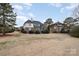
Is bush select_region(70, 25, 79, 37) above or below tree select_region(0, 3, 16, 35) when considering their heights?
below

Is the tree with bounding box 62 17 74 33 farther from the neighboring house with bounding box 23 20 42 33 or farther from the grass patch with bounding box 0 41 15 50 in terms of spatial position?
the grass patch with bounding box 0 41 15 50

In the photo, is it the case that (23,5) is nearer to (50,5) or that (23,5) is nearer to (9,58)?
(50,5)

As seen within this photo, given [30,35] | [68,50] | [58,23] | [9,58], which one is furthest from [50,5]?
[9,58]

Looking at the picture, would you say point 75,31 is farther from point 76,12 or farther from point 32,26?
point 32,26

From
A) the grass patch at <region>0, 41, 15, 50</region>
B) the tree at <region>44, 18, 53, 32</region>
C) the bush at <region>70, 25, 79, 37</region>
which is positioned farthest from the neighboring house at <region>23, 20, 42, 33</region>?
Answer: the bush at <region>70, 25, 79, 37</region>

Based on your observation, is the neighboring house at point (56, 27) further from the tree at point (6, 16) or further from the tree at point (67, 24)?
the tree at point (6, 16)

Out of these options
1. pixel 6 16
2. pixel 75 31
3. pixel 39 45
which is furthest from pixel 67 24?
pixel 6 16

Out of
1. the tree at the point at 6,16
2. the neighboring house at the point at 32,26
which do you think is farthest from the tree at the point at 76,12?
the tree at the point at 6,16
